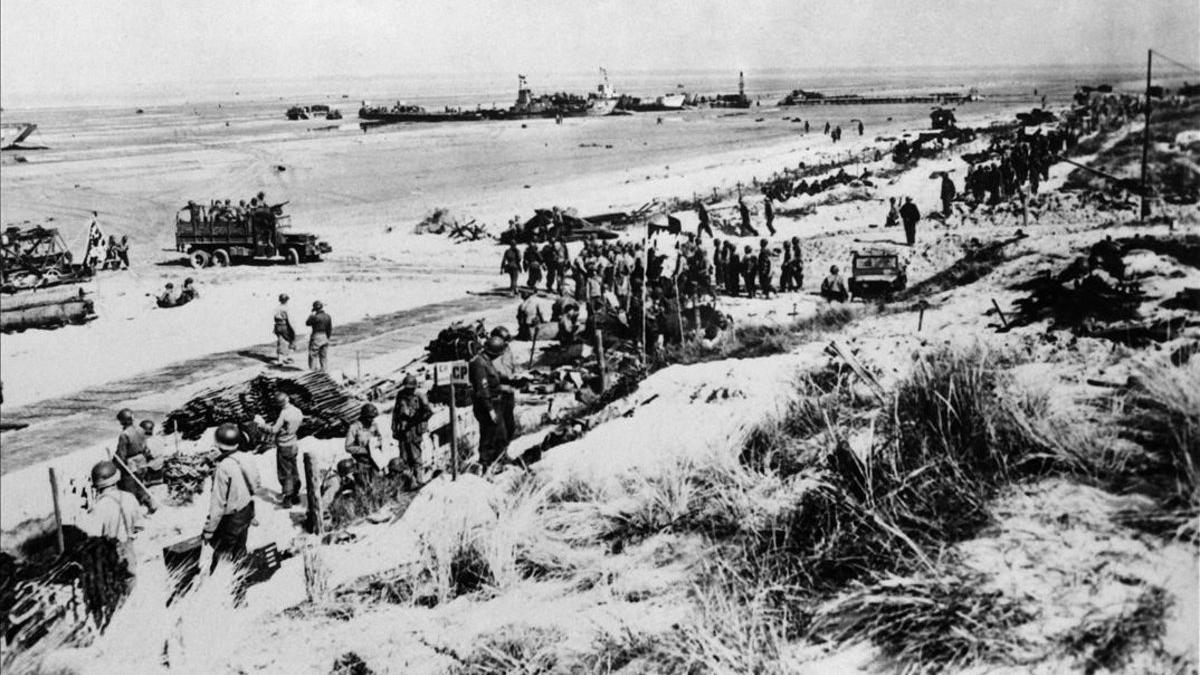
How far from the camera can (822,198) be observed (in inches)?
727

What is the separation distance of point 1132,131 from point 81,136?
1067 centimetres

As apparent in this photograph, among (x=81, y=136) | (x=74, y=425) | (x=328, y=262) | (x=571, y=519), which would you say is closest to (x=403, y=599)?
(x=571, y=519)

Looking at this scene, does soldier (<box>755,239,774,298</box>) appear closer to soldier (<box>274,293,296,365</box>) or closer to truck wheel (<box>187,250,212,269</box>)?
soldier (<box>274,293,296,365</box>)

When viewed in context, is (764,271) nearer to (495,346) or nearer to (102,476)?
(495,346)

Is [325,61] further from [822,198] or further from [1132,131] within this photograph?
[822,198]

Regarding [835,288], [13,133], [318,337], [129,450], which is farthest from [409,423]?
[835,288]

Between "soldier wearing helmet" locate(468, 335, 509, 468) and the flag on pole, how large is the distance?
10.9ft

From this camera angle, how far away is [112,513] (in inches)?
191

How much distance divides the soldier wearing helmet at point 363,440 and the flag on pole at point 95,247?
2.58m

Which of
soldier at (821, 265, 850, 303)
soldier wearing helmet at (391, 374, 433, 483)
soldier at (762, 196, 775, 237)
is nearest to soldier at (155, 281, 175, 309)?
soldier wearing helmet at (391, 374, 433, 483)

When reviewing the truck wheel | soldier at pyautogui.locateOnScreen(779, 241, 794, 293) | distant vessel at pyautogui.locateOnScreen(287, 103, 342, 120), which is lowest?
soldier at pyautogui.locateOnScreen(779, 241, 794, 293)

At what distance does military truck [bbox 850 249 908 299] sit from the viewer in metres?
9.96

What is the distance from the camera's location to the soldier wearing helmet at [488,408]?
7.67 m

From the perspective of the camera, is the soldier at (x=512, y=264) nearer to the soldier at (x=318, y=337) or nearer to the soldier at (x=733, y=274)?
the soldier at (x=733, y=274)
